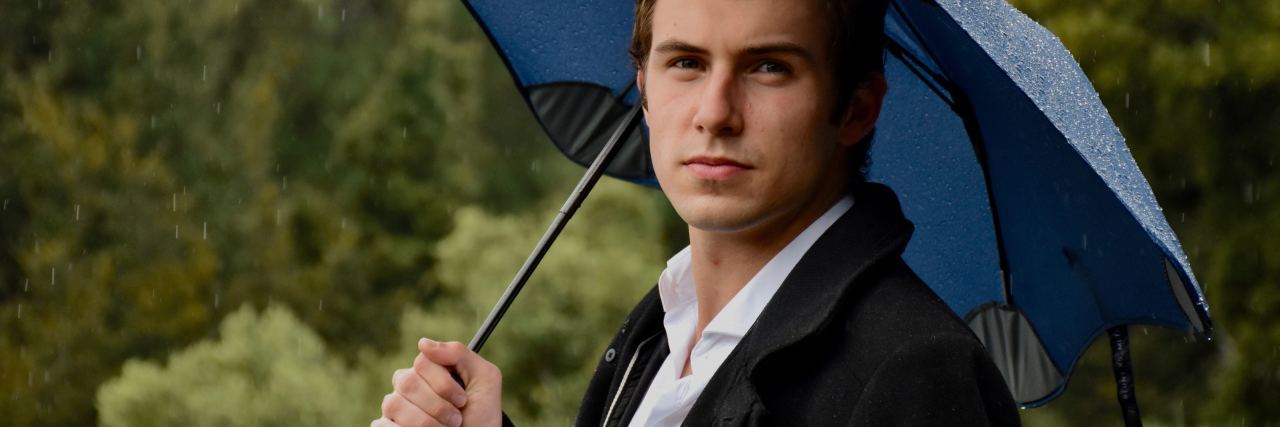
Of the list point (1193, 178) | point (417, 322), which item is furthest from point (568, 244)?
point (1193, 178)

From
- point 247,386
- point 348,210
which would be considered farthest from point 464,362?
point 348,210

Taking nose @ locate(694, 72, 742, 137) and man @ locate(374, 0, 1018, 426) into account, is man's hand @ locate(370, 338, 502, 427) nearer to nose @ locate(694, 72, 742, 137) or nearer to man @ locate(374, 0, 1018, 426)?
man @ locate(374, 0, 1018, 426)

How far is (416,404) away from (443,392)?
37mm

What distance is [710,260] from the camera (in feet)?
6.57

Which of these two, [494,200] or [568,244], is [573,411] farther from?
[494,200]

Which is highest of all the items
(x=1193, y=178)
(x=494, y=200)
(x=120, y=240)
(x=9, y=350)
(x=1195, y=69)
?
(x=1195, y=69)

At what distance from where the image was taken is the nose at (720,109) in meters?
1.83

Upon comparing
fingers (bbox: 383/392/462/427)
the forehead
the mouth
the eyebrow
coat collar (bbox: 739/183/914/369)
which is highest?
the forehead

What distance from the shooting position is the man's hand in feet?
6.72

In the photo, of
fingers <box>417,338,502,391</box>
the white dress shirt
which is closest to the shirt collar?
the white dress shirt

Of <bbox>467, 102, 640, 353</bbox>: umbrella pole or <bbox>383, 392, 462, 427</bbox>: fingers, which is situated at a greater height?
<bbox>467, 102, 640, 353</bbox>: umbrella pole

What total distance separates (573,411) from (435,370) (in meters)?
6.26

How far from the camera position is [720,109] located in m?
1.83

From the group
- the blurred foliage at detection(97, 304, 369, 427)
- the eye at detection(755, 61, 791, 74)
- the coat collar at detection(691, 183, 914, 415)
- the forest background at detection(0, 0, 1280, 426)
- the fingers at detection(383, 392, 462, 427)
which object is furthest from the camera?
the blurred foliage at detection(97, 304, 369, 427)
